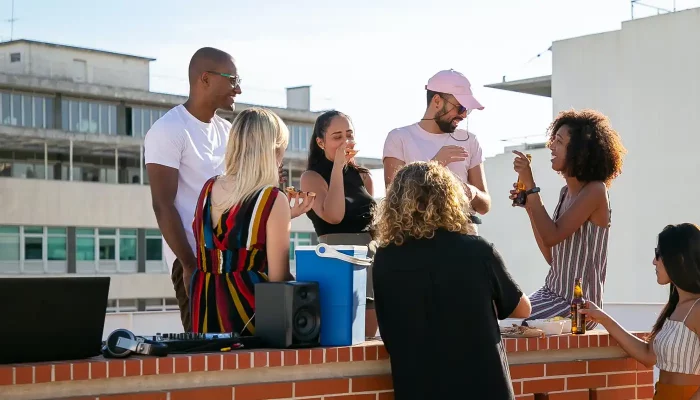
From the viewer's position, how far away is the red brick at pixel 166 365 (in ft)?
13.7

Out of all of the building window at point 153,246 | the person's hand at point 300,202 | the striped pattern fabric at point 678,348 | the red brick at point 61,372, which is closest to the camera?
the red brick at point 61,372

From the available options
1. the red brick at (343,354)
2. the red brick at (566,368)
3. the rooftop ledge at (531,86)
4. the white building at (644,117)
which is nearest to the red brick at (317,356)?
the red brick at (343,354)

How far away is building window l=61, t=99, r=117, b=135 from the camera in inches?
2645

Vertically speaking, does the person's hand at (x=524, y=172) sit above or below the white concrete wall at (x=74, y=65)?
below

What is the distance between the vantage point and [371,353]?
15.8 feet

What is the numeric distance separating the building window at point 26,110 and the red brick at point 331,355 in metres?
63.3

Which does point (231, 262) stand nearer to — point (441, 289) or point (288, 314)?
point (288, 314)

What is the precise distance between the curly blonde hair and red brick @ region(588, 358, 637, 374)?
148 centimetres

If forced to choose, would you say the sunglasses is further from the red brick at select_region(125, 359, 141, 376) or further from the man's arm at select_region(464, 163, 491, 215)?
the red brick at select_region(125, 359, 141, 376)

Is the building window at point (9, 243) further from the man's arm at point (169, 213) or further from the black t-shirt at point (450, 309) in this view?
the black t-shirt at point (450, 309)

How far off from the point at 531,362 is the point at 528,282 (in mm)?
41108

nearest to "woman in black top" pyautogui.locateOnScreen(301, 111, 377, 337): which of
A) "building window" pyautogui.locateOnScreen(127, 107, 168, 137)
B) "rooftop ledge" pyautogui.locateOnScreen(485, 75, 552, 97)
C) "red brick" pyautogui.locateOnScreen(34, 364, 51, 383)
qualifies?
"red brick" pyautogui.locateOnScreen(34, 364, 51, 383)

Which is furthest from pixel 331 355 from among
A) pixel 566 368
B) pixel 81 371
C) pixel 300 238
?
pixel 300 238

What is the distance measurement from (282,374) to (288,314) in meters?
0.24
